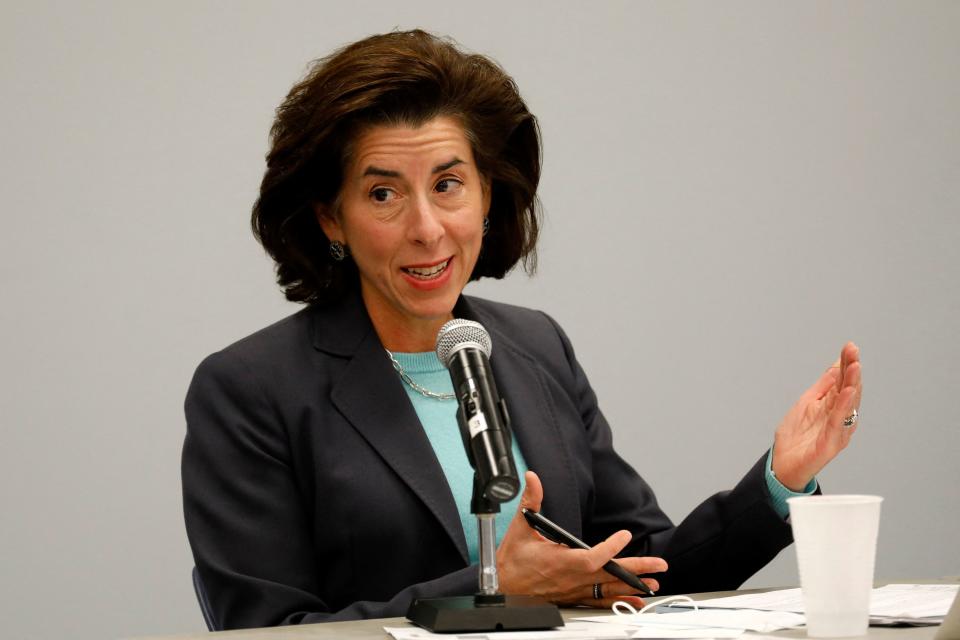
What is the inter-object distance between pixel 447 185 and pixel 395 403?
1.29 ft

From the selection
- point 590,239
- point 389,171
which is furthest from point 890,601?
point 590,239

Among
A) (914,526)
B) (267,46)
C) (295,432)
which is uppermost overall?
(267,46)

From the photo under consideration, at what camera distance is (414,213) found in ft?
6.98

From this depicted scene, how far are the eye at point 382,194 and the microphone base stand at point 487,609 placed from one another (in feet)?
3.01

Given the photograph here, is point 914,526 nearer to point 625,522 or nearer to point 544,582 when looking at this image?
point 625,522

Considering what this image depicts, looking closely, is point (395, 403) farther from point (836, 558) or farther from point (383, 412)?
point (836, 558)

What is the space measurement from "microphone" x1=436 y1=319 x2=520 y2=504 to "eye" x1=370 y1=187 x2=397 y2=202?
2.61 feet

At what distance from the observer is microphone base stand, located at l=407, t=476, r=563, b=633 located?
52.9 inches

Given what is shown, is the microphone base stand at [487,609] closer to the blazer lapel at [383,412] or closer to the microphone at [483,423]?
the microphone at [483,423]

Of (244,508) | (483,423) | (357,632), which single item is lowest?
(357,632)

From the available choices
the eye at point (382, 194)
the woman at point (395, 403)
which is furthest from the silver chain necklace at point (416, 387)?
the eye at point (382, 194)

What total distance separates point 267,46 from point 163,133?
37cm

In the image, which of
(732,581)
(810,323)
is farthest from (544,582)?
(810,323)

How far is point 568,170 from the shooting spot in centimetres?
365
